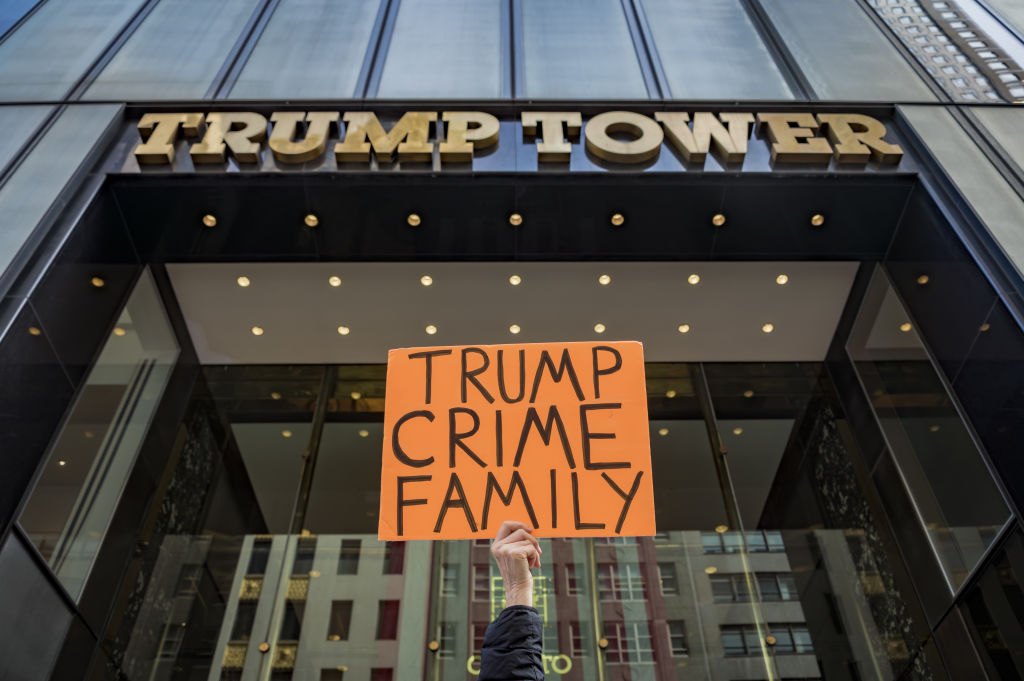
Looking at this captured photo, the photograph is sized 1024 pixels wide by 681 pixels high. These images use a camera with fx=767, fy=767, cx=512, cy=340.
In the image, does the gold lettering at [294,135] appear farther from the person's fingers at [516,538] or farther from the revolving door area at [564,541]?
the person's fingers at [516,538]

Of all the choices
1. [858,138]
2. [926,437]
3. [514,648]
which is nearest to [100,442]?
[514,648]

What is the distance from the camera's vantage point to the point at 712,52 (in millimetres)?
8500

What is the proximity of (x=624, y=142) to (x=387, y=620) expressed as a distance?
4843 millimetres

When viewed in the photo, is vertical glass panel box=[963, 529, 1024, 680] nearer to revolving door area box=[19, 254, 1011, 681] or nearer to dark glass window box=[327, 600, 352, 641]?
revolving door area box=[19, 254, 1011, 681]

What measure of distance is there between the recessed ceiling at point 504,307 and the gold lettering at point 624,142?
128 centimetres

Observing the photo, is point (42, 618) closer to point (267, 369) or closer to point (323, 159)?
point (267, 369)

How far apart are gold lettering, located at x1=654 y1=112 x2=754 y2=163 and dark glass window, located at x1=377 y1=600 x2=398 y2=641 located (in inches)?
188

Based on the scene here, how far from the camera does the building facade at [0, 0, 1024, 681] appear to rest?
6.25 meters

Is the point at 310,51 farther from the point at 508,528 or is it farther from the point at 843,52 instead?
the point at 508,528

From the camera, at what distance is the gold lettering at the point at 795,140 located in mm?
6938

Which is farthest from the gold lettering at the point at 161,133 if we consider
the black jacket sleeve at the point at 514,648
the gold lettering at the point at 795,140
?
the black jacket sleeve at the point at 514,648

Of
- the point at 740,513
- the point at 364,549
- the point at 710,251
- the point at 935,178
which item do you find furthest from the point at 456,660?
the point at 935,178

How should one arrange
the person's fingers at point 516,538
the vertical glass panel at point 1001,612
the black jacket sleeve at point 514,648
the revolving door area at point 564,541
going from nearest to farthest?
the black jacket sleeve at point 514,648 < the person's fingers at point 516,538 < the vertical glass panel at point 1001,612 < the revolving door area at point 564,541

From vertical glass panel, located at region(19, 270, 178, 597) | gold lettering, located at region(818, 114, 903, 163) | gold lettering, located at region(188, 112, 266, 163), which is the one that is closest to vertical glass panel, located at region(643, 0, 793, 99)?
gold lettering, located at region(818, 114, 903, 163)
